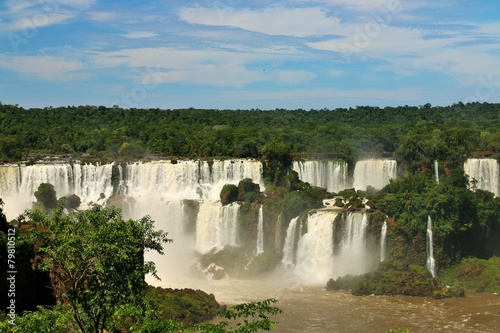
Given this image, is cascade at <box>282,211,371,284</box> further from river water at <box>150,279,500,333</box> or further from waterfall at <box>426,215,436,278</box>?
waterfall at <box>426,215,436,278</box>

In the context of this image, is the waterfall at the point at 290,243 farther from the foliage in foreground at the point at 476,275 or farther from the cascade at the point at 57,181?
the cascade at the point at 57,181

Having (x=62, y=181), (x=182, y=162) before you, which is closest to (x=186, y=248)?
(x=182, y=162)

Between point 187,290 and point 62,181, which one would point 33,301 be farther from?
point 62,181

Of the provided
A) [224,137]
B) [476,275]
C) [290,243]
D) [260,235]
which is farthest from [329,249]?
[224,137]

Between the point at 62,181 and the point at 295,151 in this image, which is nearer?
the point at 62,181

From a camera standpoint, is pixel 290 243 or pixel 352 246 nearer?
pixel 352 246

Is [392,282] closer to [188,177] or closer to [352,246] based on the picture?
[352,246]

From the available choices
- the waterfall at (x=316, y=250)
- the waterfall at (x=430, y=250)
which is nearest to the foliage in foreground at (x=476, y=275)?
the waterfall at (x=430, y=250)
